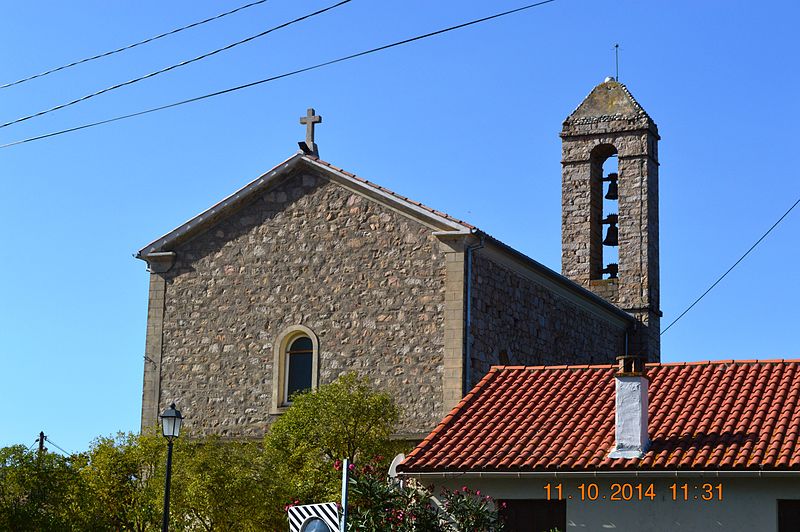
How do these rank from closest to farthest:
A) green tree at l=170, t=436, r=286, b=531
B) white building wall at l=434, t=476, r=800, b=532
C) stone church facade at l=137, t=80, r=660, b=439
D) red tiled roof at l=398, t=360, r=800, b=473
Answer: white building wall at l=434, t=476, r=800, b=532, red tiled roof at l=398, t=360, r=800, b=473, green tree at l=170, t=436, r=286, b=531, stone church facade at l=137, t=80, r=660, b=439

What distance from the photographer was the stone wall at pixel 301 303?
83.4 ft

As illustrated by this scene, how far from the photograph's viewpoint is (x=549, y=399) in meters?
21.0

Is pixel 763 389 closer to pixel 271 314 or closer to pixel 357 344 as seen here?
pixel 357 344

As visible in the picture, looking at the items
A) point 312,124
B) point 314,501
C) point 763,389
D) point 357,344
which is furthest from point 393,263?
point 763,389

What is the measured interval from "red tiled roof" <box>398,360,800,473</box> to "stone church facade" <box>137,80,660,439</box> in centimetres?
330

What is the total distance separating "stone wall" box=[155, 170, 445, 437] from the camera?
2542 centimetres

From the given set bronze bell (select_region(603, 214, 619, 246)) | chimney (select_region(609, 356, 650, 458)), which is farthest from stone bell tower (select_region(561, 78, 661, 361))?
chimney (select_region(609, 356, 650, 458))

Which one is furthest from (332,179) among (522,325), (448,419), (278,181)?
(448,419)

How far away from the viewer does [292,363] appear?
87.6ft

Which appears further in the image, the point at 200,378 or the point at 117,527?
the point at 200,378

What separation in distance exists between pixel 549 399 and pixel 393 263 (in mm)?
5923

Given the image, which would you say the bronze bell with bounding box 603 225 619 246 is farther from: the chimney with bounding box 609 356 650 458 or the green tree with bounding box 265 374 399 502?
the chimney with bounding box 609 356 650 458

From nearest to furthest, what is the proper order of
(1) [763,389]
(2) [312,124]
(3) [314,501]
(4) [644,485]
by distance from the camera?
(4) [644,485] → (1) [763,389] → (3) [314,501] → (2) [312,124]

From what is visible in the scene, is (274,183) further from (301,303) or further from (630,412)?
(630,412)
